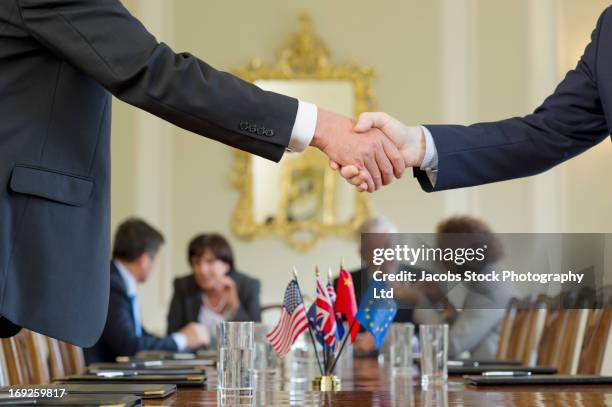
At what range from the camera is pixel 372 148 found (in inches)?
108

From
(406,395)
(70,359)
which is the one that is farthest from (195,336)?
(406,395)

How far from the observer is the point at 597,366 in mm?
3082

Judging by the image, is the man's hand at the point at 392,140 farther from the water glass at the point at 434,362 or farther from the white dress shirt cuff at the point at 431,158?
the water glass at the point at 434,362

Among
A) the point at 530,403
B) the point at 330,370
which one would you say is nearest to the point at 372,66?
the point at 330,370

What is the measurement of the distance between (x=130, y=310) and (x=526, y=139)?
98.9 inches

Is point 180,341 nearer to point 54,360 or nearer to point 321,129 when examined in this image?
point 54,360

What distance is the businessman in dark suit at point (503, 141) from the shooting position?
271 centimetres

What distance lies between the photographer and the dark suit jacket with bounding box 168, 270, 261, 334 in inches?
228

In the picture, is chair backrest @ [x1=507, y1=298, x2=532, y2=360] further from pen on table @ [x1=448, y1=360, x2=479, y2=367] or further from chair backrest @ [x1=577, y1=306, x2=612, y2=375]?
pen on table @ [x1=448, y1=360, x2=479, y2=367]

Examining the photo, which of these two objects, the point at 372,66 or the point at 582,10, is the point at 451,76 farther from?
the point at 582,10

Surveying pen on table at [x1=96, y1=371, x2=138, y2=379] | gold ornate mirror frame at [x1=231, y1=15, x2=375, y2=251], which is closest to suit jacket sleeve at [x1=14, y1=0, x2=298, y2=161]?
pen on table at [x1=96, y1=371, x2=138, y2=379]

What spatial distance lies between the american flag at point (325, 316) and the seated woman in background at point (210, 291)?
3.09 m

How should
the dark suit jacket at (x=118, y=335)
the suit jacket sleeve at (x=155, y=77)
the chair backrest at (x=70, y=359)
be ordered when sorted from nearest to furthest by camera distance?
1. the suit jacket sleeve at (x=155, y=77)
2. the chair backrest at (x=70, y=359)
3. the dark suit jacket at (x=118, y=335)

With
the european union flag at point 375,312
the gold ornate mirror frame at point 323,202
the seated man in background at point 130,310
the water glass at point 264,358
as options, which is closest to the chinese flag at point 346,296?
the european union flag at point 375,312
